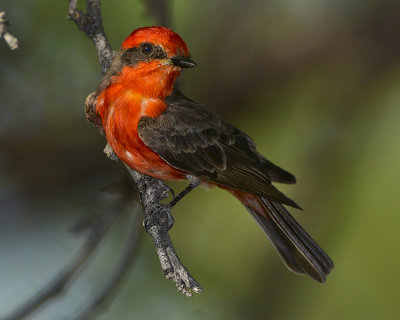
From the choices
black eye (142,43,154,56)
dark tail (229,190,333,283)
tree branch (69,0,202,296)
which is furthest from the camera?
dark tail (229,190,333,283)

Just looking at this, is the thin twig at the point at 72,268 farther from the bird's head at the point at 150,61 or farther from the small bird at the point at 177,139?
the bird's head at the point at 150,61

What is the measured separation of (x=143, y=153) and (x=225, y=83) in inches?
31.7

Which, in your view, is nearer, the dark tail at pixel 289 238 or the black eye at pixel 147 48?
the black eye at pixel 147 48

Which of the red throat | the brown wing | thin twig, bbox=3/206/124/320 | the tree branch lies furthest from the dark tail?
thin twig, bbox=3/206/124/320

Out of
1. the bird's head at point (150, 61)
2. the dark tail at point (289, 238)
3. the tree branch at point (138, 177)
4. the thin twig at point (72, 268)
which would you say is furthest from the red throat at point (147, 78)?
the thin twig at point (72, 268)

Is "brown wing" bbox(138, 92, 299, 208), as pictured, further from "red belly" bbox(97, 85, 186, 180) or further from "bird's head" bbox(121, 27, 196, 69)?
"bird's head" bbox(121, 27, 196, 69)

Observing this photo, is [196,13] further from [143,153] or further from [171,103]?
[143,153]

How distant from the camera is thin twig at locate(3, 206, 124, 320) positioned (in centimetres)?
254

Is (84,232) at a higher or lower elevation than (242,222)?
lower

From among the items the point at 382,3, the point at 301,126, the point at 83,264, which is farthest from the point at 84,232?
the point at 382,3

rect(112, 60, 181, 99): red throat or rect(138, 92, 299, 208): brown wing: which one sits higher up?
rect(112, 60, 181, 99): red throat

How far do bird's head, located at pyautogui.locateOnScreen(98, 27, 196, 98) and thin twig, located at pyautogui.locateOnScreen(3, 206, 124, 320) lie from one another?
0.76 meters

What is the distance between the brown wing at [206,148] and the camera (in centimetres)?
240

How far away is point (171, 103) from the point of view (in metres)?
2.52
